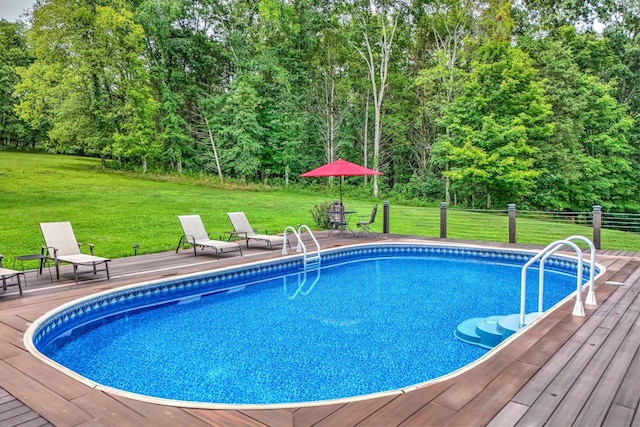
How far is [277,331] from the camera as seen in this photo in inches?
195

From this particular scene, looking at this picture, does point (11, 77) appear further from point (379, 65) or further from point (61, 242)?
point (61, 242)

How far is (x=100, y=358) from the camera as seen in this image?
4.18 meters

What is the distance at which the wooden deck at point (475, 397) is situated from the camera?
2275 millimetres

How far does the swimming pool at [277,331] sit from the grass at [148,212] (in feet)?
9.78

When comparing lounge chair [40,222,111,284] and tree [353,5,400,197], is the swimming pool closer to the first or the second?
lounge chair [40,222,111,284]

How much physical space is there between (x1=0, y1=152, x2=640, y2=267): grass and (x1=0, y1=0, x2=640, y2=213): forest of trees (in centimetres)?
268

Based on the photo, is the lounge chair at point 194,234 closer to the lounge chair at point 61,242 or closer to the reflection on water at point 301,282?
the reflection on water at point 301,282

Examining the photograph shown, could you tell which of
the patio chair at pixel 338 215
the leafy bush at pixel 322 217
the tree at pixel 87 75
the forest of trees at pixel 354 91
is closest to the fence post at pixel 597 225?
the patio chair at pixel 338 215

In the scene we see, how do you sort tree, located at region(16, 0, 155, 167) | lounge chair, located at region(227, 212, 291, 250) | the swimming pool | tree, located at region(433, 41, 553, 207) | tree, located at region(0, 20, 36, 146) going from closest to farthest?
the swimming pool
lounge chair, located at region(227, 212, 291, 250)
tree, located at region(433, 41, 553, 207)
tree, located at region(16, 0, 155, 167)
tree, located at region(0, 20, 36, 146)

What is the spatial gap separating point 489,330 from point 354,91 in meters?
21.7

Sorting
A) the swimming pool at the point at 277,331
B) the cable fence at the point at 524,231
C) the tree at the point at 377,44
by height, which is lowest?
the swimming pool at the point at 277,331

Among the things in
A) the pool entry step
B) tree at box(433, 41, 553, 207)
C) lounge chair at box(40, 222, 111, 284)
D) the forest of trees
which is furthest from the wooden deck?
the forest of trees

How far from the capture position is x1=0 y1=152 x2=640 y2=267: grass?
9664mm

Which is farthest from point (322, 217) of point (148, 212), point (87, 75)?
point (87, 75)
